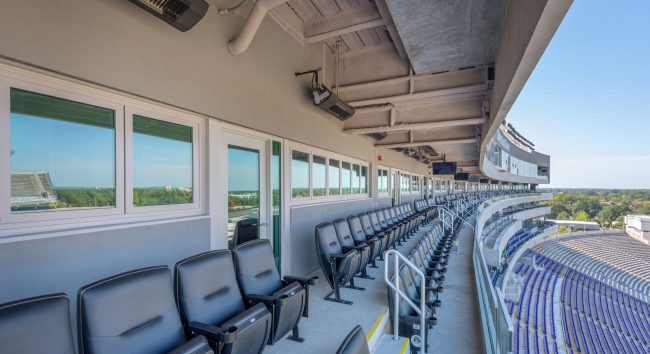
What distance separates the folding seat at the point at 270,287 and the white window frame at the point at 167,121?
70 cm

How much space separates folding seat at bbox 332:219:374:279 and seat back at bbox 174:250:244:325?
185 cm

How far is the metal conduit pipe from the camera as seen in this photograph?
8.56 ft

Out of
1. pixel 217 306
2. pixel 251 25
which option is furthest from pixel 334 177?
pixel 217 306

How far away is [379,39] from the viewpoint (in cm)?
436

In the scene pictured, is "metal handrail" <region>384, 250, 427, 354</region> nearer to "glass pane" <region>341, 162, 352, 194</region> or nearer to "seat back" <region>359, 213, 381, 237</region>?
"seat back" <region>359, 213, 381, 237</region>

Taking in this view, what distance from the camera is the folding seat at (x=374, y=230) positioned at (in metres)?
4.46

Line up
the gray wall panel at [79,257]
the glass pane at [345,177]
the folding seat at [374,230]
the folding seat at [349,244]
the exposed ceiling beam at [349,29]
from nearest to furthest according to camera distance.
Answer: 1. the gray wall panel at [79,257]
2. the exposed ceiling beam at [349,29]
3. the folding seat at [349,244]
4. the folding seat at [374,230]
5. the glass pane at [345,177]

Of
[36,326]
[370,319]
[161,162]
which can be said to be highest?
[161,162]

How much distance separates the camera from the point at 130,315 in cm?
142

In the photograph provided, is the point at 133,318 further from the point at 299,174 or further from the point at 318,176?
the point at 318,176

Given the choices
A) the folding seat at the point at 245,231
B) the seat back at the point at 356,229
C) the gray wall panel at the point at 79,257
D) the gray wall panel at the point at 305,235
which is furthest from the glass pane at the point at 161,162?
the seat back at the point at 356,229

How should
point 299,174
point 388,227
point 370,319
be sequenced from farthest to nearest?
point 388,227 < point 299,174 < point 370,319

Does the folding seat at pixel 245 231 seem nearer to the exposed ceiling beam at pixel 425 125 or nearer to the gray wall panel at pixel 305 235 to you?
the gray wall panel at pixel 305 235

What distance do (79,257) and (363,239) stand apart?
11.4ft
